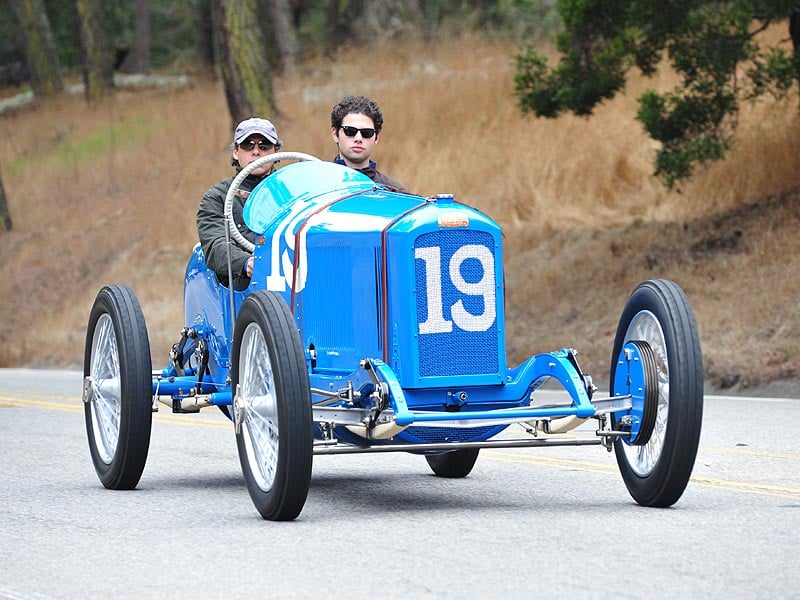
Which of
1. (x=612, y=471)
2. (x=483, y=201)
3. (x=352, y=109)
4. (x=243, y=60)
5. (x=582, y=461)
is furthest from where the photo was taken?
(x=243, y=60)

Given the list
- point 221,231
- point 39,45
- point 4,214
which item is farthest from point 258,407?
point 39,45

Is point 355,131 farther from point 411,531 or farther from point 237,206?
point 411,531

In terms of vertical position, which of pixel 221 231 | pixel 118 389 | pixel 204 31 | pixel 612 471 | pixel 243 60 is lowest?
pixel 612 471

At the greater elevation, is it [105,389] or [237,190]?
[237,190]

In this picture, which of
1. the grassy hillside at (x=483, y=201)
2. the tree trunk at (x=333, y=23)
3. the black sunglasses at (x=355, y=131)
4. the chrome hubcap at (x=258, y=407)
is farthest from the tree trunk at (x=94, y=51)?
the chrome hubcap at (x=258, y=407)

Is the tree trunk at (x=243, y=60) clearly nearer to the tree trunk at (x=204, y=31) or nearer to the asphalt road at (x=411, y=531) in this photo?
the asphalt road at (x=411, y=531)

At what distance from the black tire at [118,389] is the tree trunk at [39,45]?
3461cm

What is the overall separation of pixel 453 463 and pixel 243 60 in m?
18.3

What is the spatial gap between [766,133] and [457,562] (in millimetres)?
14900

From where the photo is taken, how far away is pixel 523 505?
743cm

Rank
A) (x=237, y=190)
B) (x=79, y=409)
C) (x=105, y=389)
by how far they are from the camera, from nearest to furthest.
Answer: (x=237, y=190) → (x=105, y=389) → (x=79, y=409)

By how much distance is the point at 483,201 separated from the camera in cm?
2292

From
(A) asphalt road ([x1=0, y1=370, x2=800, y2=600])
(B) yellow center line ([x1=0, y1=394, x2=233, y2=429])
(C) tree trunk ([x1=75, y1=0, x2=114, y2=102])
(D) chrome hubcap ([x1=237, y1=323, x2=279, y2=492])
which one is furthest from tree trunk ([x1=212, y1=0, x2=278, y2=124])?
(D) chrome hubcap ([x1=237, y1=323, x2=279, y2=492])

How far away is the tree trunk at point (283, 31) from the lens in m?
35.7
